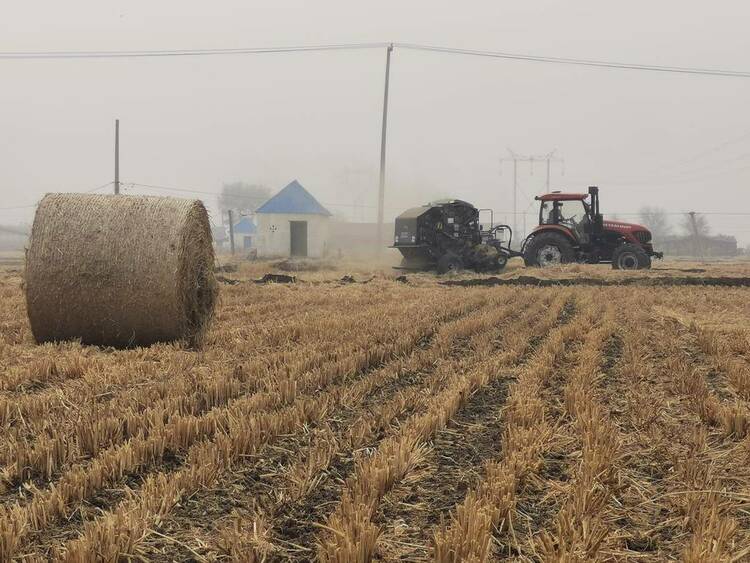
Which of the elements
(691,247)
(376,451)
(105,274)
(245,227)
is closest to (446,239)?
(105,274)

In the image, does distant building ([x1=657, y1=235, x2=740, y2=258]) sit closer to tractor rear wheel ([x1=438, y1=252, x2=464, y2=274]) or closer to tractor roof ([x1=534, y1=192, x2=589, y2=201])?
tractor roof ([x1=534, y1=192, x2=589, y2=201])

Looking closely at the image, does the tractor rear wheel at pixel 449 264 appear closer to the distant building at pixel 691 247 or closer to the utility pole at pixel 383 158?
the utility pole at pixel 383 158

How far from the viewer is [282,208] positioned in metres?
47.4

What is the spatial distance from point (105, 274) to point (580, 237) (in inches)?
699

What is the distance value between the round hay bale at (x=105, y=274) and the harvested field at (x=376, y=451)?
1.34 ft

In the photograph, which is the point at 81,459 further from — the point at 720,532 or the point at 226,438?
the point at 720,532

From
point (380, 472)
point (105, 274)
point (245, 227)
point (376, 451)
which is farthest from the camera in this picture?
point (245, 227)

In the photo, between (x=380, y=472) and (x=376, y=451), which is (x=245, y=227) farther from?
(x=380, y=472)

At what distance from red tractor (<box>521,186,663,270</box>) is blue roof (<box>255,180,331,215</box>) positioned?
27539 millimetres

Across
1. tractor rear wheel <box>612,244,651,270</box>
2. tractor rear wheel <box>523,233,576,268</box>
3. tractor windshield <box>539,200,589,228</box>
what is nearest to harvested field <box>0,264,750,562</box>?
tractor rear wheel <box>523,233,576,268</box>

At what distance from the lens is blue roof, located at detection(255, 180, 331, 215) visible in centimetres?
4712

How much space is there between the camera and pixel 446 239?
2236cm

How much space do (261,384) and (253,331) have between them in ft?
9.40

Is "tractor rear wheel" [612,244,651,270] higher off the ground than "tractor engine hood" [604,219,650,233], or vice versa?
"tractor engine hood" [604,219,650,233]
